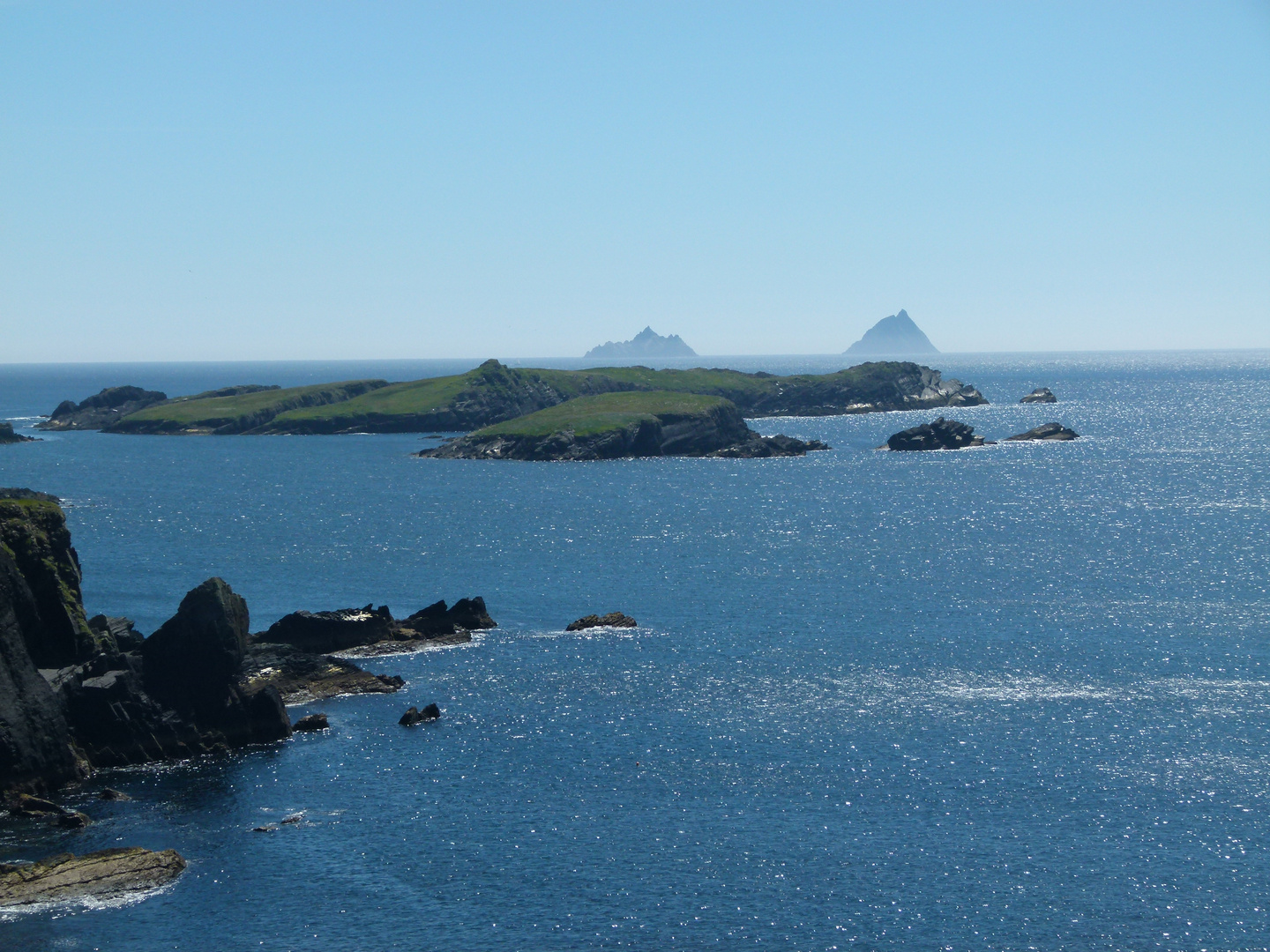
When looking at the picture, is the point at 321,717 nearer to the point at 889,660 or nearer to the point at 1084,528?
the point at 889,660

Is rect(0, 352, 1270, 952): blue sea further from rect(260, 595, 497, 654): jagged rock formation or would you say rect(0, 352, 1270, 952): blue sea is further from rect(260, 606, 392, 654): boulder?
rect(260, 606, 392, 654): boulder

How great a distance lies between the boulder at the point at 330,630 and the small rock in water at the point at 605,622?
14.1 m

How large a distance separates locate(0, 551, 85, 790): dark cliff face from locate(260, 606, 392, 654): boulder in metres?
20.2

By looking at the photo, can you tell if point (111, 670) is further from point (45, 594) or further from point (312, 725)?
point (312, 725)

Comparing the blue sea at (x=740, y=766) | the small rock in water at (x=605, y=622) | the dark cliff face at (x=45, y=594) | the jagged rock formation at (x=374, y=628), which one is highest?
the dark cliff face at (x=45, y=594)

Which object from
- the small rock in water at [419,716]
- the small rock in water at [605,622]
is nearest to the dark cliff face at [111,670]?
the small rock in water at [419,716]

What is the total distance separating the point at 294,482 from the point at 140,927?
14188 centimetres

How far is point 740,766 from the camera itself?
62.4 meters

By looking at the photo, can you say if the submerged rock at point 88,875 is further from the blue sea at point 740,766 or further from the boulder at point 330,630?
the boulder at point 330,630

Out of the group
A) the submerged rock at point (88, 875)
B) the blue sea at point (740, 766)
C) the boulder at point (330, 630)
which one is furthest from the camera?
the boulder at point (330, 630)

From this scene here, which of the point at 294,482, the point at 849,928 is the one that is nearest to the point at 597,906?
the point at 849,928

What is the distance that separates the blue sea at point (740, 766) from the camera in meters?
47.3

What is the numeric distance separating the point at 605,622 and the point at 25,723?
4316cm

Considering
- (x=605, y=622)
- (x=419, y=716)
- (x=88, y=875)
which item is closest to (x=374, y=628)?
(x=605, y=622)
